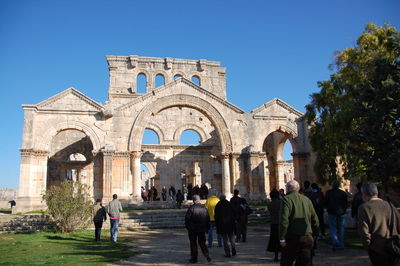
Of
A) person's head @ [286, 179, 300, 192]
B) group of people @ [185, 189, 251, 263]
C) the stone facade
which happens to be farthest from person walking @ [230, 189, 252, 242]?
the stone facade

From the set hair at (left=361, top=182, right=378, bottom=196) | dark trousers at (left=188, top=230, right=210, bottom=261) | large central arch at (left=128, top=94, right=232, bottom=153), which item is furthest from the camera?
large central arch at (left=128, top=94, right=232, bottom=153)

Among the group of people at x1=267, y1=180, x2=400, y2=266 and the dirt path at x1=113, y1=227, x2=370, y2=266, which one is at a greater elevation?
the group of people at x1=267, y1=180, x2=400, y2=266

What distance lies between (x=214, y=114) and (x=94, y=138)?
8.25m

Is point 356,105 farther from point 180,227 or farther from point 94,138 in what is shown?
point 94,138

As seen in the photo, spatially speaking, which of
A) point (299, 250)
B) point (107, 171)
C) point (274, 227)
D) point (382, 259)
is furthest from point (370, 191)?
point (107, 171)

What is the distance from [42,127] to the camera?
22797mm

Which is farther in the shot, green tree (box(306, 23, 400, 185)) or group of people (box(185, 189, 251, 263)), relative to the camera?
green tree (box(306, 23, 400, 185))

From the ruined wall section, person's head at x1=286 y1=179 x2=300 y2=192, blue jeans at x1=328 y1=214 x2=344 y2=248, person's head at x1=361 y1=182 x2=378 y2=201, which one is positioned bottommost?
blue jeans at x1=328 y1=214 x2=344 y2=248

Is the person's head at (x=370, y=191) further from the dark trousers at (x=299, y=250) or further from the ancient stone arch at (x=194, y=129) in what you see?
the ancient stone arch at (x=194, y=129)

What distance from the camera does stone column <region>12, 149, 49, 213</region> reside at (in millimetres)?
21141

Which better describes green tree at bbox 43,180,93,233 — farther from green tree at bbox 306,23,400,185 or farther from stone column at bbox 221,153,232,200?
stone column at bbox 221,153,232,200

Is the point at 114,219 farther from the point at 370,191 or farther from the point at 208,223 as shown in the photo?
the point at 370,191

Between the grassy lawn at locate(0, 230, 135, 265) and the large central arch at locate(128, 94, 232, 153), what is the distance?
10019mm

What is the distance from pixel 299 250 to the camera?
5.41m
